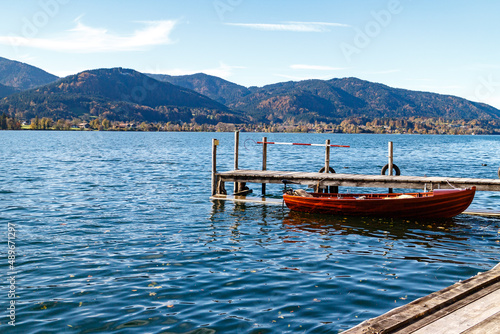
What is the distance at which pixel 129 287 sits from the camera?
37.1 ft

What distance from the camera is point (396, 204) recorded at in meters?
19.6

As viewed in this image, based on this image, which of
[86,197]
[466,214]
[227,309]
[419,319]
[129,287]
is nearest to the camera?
[419,319]

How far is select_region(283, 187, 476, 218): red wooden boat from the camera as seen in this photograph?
19047 mm

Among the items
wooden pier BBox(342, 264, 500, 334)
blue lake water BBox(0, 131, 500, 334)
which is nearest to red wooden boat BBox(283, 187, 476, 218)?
blue lake water BBox(0, 131, 500, 334)

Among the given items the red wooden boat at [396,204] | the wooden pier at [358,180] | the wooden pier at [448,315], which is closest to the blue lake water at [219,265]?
the red wooden boat at [396,204]

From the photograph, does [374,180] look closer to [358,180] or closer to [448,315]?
[358,180]

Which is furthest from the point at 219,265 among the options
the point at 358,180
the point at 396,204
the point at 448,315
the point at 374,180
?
the point at 374,180

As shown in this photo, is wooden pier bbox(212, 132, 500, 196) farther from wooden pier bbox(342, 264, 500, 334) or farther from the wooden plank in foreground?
wooden pier bbox(342, 264, 500, 334)

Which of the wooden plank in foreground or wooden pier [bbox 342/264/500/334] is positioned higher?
the wooden plank in foreground

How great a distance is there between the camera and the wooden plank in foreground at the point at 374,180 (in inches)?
813

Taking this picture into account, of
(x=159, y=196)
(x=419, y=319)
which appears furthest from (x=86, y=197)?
(x=419, y=319)

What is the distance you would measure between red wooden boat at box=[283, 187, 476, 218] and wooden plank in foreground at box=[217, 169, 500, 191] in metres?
0.98

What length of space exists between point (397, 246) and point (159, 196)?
55.1ft

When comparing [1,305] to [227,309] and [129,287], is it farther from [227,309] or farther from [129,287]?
[227,309]
